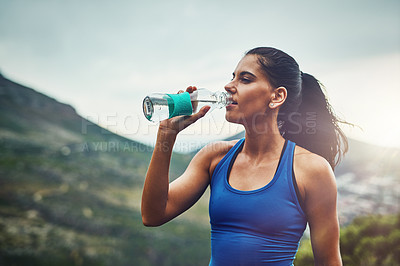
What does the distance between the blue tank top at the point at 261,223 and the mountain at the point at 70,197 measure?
15.3 ft

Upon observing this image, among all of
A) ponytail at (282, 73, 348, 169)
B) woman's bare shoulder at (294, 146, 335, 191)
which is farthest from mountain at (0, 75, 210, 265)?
woman's bare shoulder at (294, 146, 335, 191)

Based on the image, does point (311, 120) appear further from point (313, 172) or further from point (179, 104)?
point (179, 104)

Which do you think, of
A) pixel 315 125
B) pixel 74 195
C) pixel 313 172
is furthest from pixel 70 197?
pixel 313 172

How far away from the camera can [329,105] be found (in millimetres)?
1636

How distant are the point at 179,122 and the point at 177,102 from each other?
8 centimetres

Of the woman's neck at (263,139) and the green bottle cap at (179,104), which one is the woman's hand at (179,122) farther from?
the woman's neck at (263,139)

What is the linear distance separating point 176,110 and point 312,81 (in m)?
0.76

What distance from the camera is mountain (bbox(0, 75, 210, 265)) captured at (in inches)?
206

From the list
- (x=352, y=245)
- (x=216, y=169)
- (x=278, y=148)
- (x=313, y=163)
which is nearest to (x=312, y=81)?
(x=278, y=148)

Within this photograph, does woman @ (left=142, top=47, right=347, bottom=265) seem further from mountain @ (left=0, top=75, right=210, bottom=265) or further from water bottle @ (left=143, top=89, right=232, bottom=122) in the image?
mountain @ (left=0, top=75, right=210, bottom=265)

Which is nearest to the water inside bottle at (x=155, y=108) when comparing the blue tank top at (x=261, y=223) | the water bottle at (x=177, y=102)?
the water bottle at (x=177, y=102)

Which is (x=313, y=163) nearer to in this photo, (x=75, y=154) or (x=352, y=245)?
(x=352, y=245)

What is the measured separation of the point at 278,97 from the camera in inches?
53.5

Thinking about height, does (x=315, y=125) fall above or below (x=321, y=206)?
above
